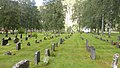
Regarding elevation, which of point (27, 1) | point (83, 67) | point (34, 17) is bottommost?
point (83, 67)

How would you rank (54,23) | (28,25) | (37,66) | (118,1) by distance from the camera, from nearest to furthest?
(37,66), (118,1), (54,23), (28,25)

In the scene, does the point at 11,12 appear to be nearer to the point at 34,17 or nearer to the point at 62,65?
the point at 34,17

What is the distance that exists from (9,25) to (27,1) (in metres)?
21.2

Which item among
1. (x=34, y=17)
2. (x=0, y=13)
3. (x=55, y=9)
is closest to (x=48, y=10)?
(x=55, y=9)

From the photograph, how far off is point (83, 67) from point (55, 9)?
69.8 meters

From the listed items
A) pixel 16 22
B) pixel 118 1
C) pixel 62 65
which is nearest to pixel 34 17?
pixel 16 22

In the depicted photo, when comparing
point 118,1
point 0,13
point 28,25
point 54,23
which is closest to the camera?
point 118,1

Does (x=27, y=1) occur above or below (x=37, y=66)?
above

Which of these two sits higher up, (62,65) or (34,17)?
(34,17)

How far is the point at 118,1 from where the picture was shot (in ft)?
117

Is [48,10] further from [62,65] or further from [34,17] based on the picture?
[62,65]

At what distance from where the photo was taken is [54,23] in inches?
3435

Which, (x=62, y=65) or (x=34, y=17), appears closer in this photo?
(x=62, y=65)

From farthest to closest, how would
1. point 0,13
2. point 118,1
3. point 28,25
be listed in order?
point 28,25 < point 0,13 < point 118,1
